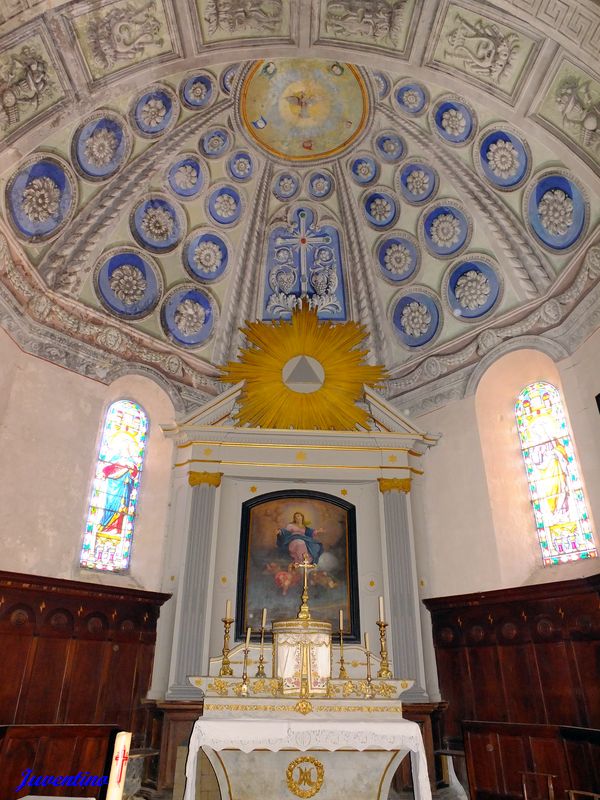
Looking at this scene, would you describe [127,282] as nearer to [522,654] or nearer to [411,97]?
[411,97]

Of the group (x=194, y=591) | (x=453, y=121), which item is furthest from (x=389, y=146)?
(x=194, y=591)

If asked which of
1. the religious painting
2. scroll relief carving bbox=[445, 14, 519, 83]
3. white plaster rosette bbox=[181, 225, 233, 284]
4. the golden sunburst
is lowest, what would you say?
the religious painting

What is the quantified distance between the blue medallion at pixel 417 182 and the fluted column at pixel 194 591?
721 centimetres

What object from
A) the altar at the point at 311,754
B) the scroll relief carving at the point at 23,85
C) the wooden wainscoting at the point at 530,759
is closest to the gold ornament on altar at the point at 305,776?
the altar at the point at 311,754

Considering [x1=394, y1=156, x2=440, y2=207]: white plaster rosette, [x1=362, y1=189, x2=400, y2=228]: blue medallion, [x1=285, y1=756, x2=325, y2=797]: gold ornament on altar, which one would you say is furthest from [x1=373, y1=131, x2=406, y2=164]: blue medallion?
[x1=285, y1=756, x2=325, y2=797]: gold ornament on altar

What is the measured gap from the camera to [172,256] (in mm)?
12938

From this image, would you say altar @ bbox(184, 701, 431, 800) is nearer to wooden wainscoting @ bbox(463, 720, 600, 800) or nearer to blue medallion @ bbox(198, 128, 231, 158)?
wooden wainscoting @ bbox(463, 720, 600, 800)

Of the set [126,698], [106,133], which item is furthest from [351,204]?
[126,698]

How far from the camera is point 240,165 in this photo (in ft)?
43.2

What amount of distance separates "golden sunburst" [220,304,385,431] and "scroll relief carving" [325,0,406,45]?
16.4 ft

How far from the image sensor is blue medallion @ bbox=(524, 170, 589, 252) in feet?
32.9

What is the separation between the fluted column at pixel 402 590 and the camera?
9.41 m

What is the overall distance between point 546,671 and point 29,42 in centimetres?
1163

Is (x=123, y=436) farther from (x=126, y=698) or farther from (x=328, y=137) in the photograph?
(x=328, y=137)
